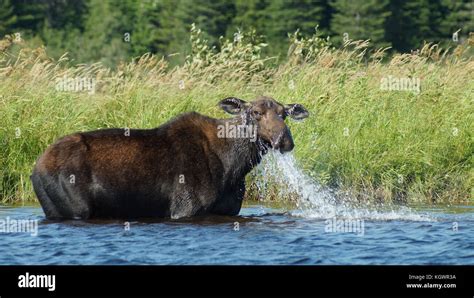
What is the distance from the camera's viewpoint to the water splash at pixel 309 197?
1476cm

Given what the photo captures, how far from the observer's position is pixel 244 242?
490 inches

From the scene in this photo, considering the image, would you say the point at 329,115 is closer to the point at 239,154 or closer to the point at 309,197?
the point at 309,197

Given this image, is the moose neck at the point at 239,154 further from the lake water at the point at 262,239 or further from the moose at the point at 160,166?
the lake water at the point at 262,239

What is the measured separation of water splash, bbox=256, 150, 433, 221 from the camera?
581 inches

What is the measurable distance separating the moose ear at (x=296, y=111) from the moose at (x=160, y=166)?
2 cm

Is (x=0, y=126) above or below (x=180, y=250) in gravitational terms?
above

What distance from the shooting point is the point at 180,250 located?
471 inches

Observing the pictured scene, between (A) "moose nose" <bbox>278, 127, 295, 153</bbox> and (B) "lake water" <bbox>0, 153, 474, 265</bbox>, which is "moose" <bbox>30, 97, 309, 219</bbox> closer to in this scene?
(A) "moose nose" <bbox>278, 127, 295, 153</bbox>

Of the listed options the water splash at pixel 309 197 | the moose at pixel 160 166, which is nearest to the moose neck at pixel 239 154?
the moose at pixel 160 166

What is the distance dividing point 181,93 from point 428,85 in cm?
427

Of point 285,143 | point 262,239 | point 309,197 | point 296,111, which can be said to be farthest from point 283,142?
point 309,197
